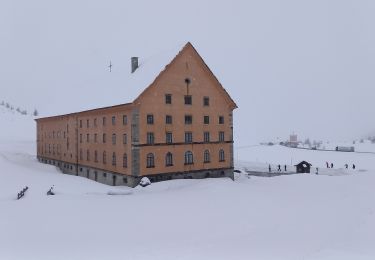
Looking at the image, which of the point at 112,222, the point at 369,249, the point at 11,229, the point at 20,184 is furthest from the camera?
the point at 20,184

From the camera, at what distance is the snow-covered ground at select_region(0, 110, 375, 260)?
15617 mm

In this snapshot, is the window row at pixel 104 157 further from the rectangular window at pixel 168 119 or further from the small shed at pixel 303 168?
the small shed at pixel 303 168

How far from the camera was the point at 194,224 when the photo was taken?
19531 millimetres

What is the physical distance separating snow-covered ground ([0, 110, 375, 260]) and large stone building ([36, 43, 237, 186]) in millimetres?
4318

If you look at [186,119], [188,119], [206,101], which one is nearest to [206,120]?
[206,101]

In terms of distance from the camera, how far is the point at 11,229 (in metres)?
18.6

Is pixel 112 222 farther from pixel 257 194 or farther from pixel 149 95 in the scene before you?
pixel 149 95

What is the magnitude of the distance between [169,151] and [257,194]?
11.9 metres

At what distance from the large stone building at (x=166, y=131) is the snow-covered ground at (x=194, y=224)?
432 centimetres

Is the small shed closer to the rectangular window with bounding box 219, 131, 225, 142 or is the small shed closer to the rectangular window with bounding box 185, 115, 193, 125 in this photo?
the rectangular window with bounding box 219, 131, 225, 142

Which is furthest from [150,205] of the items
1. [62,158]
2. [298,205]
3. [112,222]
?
[62,158]

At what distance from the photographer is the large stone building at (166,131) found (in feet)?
116

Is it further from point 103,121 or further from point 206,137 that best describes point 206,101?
point 103,121

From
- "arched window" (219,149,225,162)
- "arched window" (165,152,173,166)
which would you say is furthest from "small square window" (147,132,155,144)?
"arched window" (219,149,225,162)
